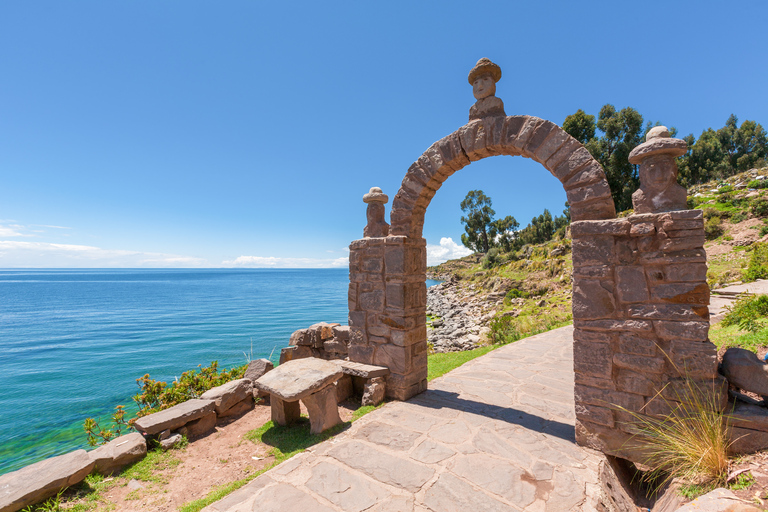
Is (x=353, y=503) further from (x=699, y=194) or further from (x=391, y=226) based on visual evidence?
(x=699, y=194)

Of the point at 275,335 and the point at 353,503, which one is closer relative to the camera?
the point at 353,503

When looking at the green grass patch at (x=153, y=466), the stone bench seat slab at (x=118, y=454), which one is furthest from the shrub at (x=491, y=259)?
the stone bench seat slab at (x=118, y=454)

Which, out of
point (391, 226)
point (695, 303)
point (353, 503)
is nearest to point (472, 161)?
point (391, 226)

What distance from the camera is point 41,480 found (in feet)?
10.8

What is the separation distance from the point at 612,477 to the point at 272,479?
137 inches

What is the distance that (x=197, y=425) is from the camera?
4961 millimetres

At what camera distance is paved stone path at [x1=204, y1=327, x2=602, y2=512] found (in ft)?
9.22

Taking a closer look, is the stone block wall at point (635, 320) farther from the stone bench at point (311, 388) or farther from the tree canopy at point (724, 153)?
the tree canopy at point (724, 153)

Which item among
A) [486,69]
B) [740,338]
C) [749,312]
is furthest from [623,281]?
[749,312]

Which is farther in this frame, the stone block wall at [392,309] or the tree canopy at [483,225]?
the tree canopy at [483,225]

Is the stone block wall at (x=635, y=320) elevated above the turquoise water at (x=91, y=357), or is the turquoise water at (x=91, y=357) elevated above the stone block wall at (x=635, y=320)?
the stone block wall at (x=635, y=320)

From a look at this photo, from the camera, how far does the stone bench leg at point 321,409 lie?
4293 millimetres

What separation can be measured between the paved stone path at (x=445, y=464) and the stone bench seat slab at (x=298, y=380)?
657 millimetres

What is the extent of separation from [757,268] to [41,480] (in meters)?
18.4
